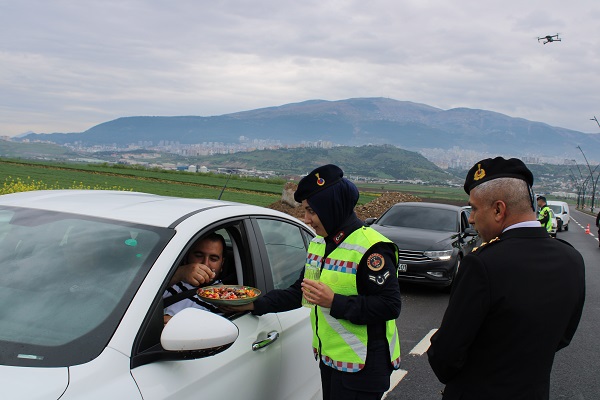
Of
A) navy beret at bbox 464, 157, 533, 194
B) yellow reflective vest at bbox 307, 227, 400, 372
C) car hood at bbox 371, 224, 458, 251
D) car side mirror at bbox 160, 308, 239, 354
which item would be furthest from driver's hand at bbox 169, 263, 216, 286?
car hood at bbox 371, 224, 458, 251

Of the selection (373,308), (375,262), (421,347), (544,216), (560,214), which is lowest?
(560,214)

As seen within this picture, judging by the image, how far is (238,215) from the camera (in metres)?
3.20

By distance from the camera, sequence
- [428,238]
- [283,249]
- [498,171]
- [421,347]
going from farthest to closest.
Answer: [428,238] < [421,347] < [283,249] < [498,171]

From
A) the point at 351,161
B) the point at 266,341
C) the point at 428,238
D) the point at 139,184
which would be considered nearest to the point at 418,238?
the point at 428,238

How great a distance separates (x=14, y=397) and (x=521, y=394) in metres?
1.83

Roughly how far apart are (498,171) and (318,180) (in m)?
0.97

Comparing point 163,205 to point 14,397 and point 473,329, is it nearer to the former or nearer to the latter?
point 14,397

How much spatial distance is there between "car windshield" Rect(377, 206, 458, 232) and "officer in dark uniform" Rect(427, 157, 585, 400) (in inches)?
371

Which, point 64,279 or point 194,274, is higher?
point 64,279

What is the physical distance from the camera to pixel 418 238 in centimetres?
1055

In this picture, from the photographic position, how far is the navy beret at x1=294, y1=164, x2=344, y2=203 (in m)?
2.92

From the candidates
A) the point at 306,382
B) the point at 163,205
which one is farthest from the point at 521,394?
the point at 163,205

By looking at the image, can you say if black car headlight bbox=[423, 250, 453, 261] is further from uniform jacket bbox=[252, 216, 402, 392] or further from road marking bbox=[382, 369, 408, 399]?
uniform jacket bbox=[252, 216, 402, 392]

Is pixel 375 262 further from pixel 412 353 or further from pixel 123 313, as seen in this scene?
pixel 412 353
